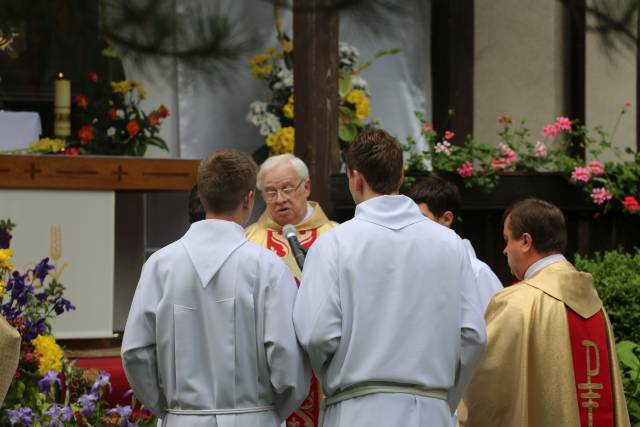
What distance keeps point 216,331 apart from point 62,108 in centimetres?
470

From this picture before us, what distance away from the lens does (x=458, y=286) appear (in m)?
4.06

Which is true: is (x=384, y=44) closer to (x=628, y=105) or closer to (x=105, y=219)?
(x=628, y=105)

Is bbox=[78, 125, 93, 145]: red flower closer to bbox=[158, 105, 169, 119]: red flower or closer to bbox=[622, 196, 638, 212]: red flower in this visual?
bbox=[158, 105, 169, 119]: red flower

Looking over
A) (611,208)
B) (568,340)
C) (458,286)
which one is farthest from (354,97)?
(458,286)

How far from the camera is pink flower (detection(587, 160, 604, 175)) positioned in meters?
8.36

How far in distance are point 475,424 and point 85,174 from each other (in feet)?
11.9

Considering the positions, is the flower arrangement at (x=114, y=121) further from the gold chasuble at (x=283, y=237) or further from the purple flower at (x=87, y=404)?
the purple flower at (x=87, y=404)

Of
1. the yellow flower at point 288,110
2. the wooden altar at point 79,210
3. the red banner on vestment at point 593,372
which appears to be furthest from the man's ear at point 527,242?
the yellow flower at point 288,110

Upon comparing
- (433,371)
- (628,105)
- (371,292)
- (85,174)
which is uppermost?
(628,105)

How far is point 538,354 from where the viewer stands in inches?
192

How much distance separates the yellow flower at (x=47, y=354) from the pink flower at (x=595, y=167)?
433 cm

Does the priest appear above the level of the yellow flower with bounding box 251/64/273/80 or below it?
below

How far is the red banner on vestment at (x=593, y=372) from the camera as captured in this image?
494cm

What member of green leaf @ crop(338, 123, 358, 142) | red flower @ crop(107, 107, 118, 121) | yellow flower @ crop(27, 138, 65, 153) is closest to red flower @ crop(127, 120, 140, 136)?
red flower @ crop(107, 107, 118, 121)
